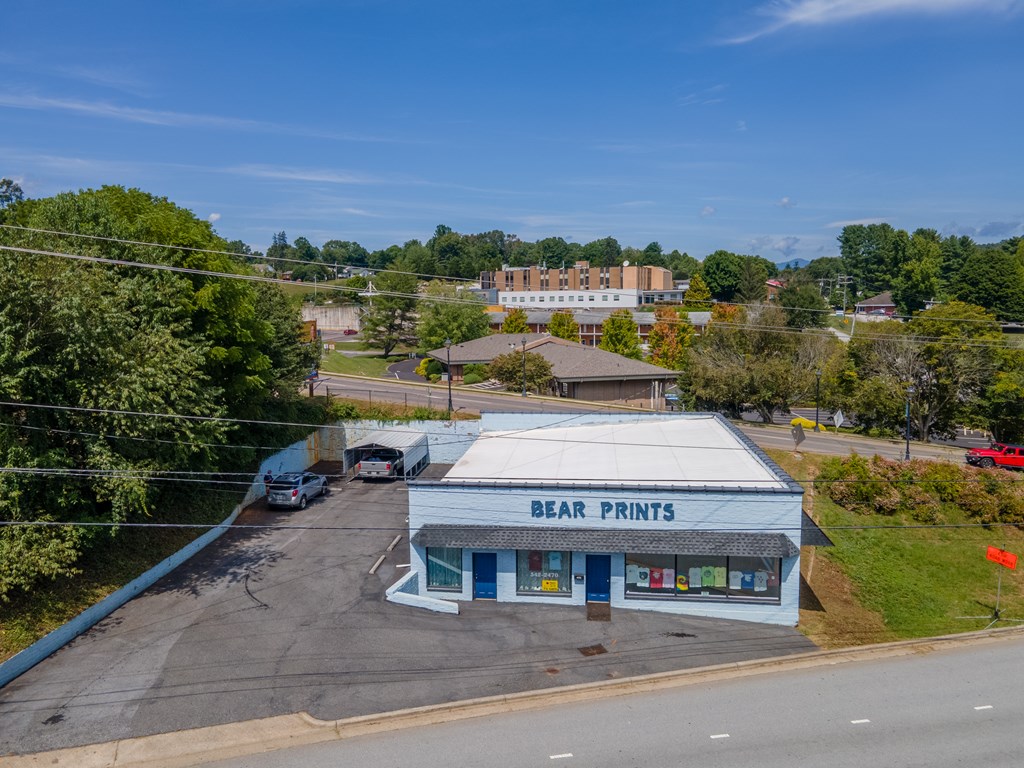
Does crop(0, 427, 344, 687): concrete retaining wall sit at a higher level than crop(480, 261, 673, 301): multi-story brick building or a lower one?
lower

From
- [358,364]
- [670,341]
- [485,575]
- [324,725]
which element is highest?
[670,341]

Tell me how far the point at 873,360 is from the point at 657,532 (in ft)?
114

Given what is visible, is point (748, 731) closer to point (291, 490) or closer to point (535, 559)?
point (535, 559)

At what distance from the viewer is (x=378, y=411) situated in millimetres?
42469

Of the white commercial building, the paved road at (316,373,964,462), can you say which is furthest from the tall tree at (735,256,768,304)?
the white commercial building

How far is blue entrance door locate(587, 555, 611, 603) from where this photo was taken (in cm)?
2145

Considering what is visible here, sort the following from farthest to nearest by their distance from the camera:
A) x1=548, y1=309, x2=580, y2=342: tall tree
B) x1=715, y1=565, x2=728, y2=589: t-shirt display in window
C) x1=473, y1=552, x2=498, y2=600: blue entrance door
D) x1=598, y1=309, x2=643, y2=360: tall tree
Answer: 1. x1=548, y1=309, x2=580, y2=342: tall tree
2. x1=598, y1=309, x2=643, y2=360: tall tree
3. x1=473, y1=552, x2=498, y2=600: blue entrance door
4. x1=715, y1=565, x2=728, y2=589: t-shirt display in window

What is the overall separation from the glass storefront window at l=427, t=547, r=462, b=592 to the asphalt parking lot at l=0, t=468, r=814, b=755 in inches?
37.1

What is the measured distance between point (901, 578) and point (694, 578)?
10.3m

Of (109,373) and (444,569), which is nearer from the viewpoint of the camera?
(109,373)

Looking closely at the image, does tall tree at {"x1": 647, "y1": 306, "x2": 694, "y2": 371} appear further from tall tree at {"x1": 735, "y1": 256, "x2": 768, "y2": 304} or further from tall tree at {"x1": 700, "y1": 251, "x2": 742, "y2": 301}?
tall tree at {"x1": 700, "y1": 251, "x2": 742, "y2": 301}

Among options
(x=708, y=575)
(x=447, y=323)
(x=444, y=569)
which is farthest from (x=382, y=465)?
(x=447, y=323)

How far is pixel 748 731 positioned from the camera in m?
14.9

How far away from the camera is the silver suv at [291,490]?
30.3 meters
